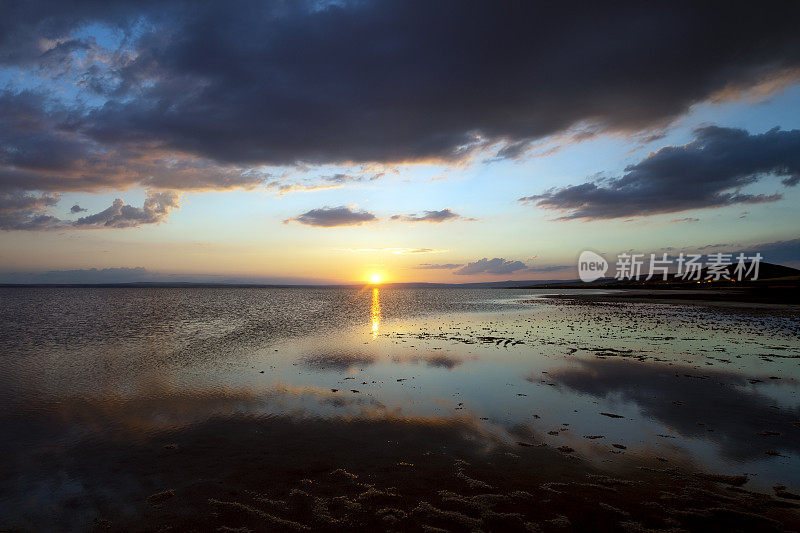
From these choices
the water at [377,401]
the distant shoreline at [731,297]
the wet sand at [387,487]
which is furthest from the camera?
the distant shoreline at [731,297]

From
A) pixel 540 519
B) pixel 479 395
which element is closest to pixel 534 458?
pixel 540 519

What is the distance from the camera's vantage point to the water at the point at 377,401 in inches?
385

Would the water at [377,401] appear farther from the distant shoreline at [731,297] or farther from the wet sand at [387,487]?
the distant shoreline at [731,297]

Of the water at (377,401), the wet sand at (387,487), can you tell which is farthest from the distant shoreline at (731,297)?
the wet sand at (387,487)

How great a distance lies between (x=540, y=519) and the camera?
24.2ft

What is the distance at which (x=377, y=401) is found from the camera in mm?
15359

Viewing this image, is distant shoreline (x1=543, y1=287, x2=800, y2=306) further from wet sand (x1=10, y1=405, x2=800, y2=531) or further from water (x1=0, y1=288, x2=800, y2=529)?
wet sand (x1=10, y1=405, x2=800, y2=531)

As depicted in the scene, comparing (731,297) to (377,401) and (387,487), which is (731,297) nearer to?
(377,401)

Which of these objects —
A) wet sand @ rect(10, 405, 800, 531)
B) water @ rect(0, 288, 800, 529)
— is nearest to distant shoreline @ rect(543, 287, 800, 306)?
water @ rect(0, 288, 800, 529)

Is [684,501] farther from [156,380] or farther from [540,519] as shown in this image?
[156,380]

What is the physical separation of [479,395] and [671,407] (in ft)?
23.7

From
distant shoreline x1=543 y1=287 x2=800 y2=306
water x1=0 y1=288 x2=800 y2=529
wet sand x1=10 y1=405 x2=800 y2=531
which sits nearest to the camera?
wet sand x1=10 y1=405 x2=800 y2=531

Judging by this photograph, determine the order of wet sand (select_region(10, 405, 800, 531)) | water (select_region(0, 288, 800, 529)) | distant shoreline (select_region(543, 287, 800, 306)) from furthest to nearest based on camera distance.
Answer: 1. distant shoreline (select_region(543, 287, 800, 306))
2. water (select_region(0, 288, 800, 529))
3. wet sand (select_region(10, 405, 800, 531))

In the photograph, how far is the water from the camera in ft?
32.1
